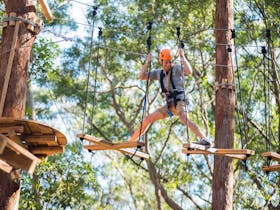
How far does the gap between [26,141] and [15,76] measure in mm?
589

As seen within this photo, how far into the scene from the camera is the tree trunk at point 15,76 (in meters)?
4.91

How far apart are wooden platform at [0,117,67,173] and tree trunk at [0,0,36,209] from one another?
0.28 m

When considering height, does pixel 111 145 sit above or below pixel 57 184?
above

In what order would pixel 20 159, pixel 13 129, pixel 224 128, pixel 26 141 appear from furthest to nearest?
pixel 224 128, pixel 26 141, pixel 13 129, pixel 20 159

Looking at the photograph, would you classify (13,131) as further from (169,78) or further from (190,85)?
(190,85)

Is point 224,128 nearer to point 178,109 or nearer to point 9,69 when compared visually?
point 178,109

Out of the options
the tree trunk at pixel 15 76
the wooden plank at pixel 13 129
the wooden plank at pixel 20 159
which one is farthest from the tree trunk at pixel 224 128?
the wooden plank at pixel 20 159

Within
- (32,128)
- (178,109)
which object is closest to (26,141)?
(32,128)

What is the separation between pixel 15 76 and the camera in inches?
201

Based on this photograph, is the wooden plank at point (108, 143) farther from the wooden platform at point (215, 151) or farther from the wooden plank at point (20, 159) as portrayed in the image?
the wooden plank at point (20, 159)

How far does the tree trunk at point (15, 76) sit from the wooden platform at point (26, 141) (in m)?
0.28

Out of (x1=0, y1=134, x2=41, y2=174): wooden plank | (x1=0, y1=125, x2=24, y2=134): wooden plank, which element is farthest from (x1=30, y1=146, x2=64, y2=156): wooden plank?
(x1=0, y1=134, x2=41, y2=174): wooden plank

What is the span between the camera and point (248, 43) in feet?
35.8

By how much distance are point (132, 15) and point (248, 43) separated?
2253 millimetres
